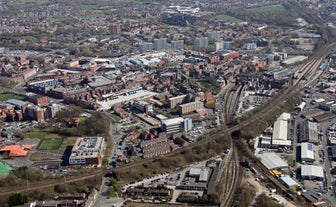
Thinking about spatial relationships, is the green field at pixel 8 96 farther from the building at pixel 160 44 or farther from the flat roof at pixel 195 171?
the building at pixel 160 44

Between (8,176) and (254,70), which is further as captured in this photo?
(254,70)

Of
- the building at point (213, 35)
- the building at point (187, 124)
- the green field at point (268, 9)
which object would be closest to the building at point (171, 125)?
the building at point (187, 124)

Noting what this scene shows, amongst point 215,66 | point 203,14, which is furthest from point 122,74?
point 203,14

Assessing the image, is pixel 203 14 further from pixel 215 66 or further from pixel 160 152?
pixel 160 152

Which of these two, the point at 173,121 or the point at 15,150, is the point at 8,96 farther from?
the point at 173,121

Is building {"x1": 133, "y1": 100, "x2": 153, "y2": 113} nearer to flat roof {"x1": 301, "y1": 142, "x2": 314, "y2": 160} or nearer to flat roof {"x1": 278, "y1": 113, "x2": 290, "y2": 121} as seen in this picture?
flat roof {"x1": 278, "y1": 113, "x2": 290, "y2": 121}
